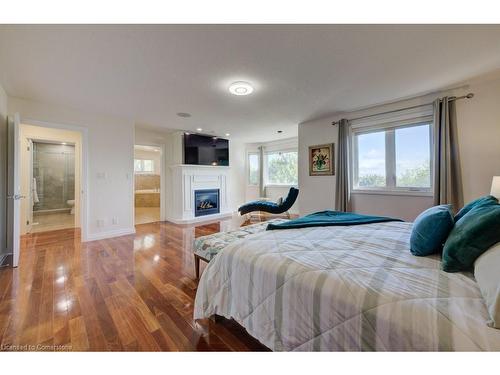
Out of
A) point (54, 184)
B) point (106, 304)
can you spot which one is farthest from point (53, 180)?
point (106, 304)

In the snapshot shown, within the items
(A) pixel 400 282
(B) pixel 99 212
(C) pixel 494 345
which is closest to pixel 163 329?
(A) pixel 400 282

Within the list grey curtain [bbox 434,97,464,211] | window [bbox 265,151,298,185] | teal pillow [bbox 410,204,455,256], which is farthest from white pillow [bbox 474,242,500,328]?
window [bbox 265,151,298,185]

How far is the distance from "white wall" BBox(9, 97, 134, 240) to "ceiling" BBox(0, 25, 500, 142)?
0.95 feet

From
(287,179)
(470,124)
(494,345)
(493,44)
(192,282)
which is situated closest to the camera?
(494,345)

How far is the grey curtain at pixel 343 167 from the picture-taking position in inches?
149

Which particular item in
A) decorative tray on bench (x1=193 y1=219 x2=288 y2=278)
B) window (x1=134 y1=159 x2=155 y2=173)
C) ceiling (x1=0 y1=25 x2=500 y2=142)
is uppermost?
ceiling (x1=0 y1=25 x2=500 y2=142)

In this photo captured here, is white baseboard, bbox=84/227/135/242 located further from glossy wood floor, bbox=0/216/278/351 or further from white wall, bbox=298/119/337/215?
white wall, bbox=298/119/337/215

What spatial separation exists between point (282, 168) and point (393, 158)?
336cm

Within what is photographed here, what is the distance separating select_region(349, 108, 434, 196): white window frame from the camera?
10.0 feet

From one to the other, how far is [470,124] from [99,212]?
5.94 metres

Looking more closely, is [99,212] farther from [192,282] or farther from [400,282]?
[400,282]

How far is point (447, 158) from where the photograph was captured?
2754mm

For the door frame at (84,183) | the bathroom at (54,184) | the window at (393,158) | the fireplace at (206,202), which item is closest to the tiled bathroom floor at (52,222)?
the bathroom at (54,184)
